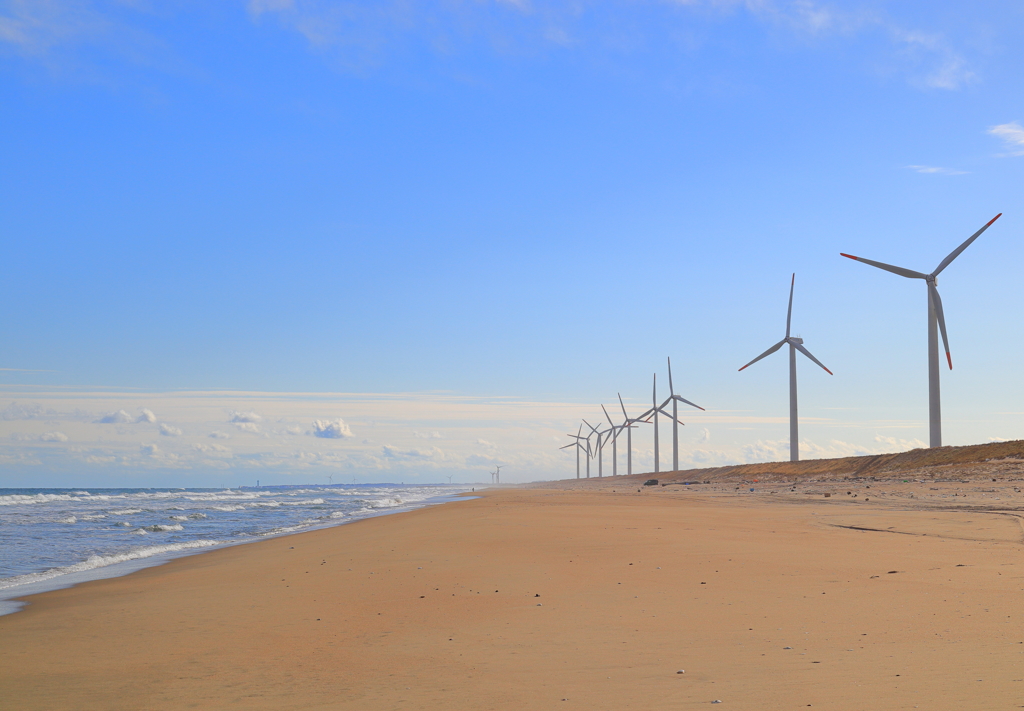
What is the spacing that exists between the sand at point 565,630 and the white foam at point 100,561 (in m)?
2.20

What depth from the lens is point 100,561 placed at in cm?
1744

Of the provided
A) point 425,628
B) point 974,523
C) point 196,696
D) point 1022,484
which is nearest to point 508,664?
point 425,628

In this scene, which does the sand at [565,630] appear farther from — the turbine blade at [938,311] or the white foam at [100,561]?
the turbine blade at [938,311]

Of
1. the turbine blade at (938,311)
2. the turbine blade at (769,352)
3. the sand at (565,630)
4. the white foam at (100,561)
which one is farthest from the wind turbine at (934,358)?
the white foam at (100,561)

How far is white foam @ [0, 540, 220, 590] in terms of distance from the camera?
13922mm

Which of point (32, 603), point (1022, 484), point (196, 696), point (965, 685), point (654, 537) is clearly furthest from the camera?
point (1022, 484)

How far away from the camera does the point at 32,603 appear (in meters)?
10.9

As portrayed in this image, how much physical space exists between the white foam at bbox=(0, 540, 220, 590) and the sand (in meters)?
2.20

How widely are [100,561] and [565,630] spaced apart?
14.9m

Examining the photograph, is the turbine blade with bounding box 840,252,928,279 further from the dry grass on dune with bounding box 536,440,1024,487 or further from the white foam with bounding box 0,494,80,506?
the white foam with bounding box 0,494,80,506

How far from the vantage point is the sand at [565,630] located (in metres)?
4.96

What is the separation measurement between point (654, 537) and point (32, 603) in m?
10.2

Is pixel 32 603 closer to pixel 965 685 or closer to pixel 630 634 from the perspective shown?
pixel 630 634

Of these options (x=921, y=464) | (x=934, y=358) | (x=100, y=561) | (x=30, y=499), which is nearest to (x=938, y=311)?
(x=934, y=358)
